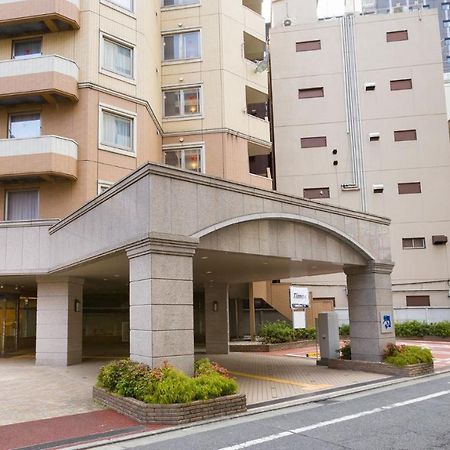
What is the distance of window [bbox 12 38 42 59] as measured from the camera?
2328 cm

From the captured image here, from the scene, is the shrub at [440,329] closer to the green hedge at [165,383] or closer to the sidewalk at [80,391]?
the sidewalk at [80,391]

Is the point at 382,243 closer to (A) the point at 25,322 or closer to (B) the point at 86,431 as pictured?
(B) the point at 86,431

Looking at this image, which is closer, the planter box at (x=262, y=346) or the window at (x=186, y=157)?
the planter box at (x=262, y=346)

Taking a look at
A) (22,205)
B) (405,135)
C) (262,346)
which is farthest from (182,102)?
(405,135)

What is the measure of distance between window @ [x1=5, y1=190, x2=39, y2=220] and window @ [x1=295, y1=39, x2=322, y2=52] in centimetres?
2297

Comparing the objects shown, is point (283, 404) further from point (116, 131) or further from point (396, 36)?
point (396, 36)

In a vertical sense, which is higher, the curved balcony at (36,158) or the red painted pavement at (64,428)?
the curved balcony at (36,158)

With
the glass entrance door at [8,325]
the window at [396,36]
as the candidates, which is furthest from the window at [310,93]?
the glass entrance door at [8,325]

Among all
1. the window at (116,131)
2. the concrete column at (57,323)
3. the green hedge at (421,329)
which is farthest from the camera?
the green hedge at (421,329)

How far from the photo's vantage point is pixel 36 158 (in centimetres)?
2056

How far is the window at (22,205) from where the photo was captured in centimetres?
2186

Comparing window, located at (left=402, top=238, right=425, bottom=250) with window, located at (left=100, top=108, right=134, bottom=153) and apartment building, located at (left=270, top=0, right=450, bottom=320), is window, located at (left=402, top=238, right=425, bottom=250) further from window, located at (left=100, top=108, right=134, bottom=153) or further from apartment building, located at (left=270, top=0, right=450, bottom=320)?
window, located at (left=100, top=108, right=134, bottom=153)

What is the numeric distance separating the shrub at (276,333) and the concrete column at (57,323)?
33.0 ft

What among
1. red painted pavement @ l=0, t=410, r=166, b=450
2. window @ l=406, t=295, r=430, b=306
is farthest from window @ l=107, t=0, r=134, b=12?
window @ l=406, t=295, r=430, b=306
